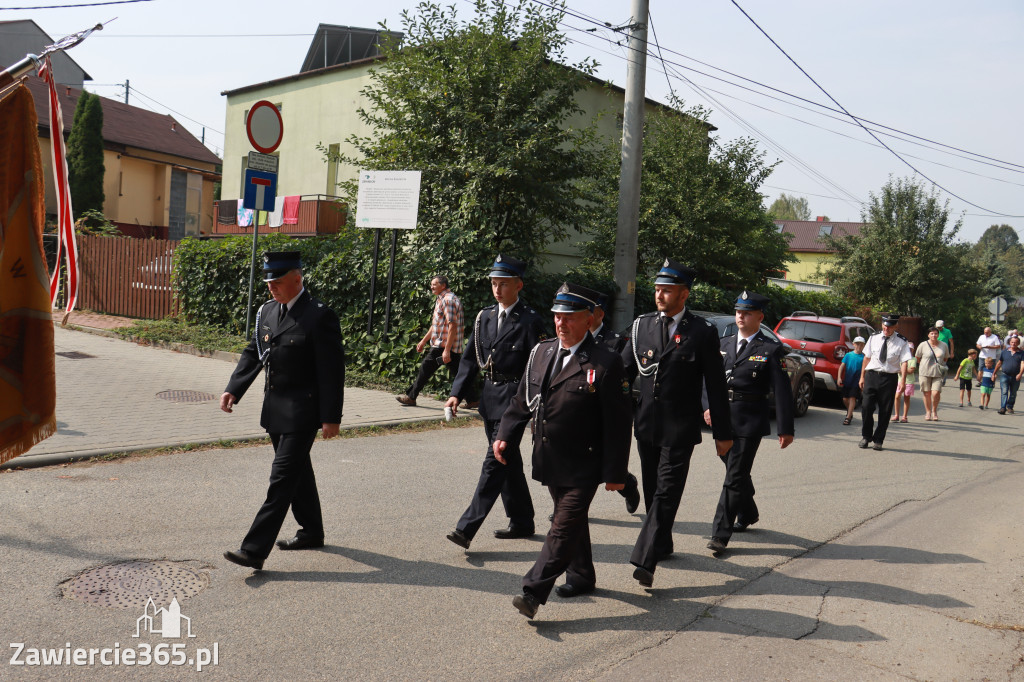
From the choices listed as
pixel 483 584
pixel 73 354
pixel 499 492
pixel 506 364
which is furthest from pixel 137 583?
pixel 73 354

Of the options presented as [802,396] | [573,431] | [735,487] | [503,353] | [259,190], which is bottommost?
[802,396]

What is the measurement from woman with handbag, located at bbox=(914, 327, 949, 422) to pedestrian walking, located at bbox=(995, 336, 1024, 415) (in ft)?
9.25

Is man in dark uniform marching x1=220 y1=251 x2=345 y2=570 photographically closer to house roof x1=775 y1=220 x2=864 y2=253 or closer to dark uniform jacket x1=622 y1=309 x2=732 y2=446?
dark uniform jacket x1=622 y1=309 x2=732 y2=446

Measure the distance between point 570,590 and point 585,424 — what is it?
106 cm

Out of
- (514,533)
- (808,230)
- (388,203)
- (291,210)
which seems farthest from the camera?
(808,230)

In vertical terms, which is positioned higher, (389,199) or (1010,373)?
(389,199)

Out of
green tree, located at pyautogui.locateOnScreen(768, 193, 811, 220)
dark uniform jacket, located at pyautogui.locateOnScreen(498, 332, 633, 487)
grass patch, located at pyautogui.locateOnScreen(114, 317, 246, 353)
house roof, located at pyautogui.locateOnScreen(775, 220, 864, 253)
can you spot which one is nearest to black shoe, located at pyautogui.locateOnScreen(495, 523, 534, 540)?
dark uniform jacket, located at pyautogui.locateOnScreen(498, 332, 633, 487)

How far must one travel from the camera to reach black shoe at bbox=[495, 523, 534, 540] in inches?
233

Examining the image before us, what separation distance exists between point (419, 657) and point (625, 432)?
1550 millimetres

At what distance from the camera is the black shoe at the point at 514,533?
19.4ft

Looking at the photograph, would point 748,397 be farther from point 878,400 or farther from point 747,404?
point 878,400

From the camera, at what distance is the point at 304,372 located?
5004 mm

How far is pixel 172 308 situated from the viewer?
653 inches

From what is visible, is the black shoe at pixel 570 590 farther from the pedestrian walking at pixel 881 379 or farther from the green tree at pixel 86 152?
the green tree at pixel 86 152
